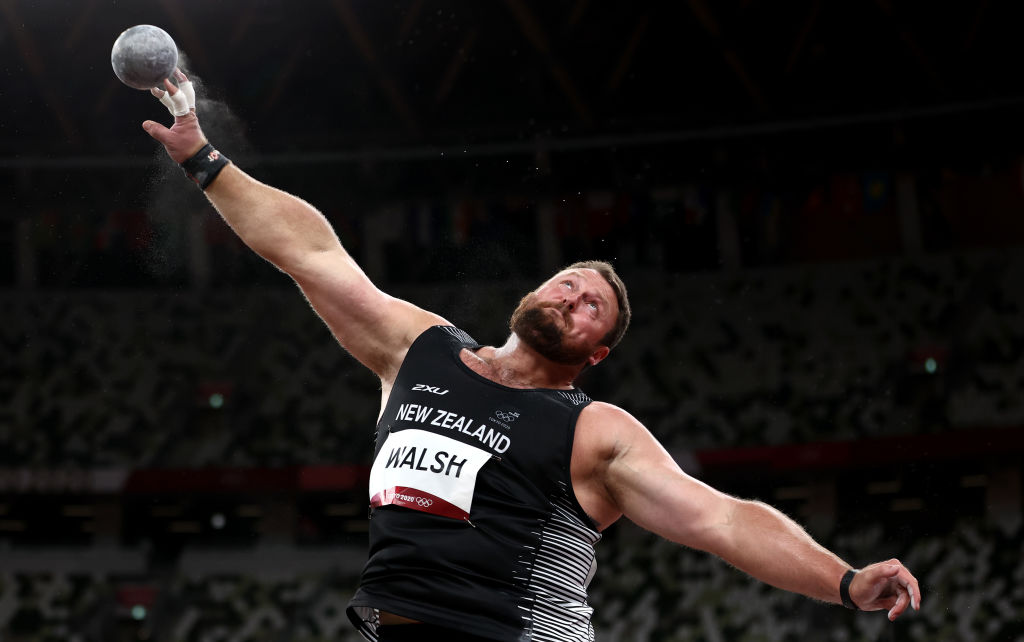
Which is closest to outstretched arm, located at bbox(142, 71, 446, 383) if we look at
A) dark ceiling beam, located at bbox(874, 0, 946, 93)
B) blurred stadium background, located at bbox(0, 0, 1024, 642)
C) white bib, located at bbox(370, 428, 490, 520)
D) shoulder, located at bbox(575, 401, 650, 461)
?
white bib, located at bbox(370, 428, 490, 520)

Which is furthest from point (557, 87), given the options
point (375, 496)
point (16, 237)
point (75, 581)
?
point (375, 496)

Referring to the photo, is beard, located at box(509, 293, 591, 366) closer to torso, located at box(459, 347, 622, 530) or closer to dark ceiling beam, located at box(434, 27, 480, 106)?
torso, located at box(459, 347, 622, 530)

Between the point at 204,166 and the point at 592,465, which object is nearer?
the point at 592,465

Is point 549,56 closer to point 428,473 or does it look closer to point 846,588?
point 428,473

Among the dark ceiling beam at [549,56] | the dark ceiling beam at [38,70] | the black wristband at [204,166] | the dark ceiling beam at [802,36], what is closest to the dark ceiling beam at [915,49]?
the dark ceiling beam at [802,36]

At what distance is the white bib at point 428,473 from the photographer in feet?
9.47

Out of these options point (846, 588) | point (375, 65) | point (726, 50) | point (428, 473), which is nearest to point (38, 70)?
point (375, 65)

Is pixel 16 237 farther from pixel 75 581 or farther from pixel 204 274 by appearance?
pixel 75 581

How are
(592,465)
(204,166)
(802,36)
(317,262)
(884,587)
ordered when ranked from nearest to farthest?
1. (884,587)
2. (592,465)
3. (317,262)
4. (204,166)
5. (802,36)

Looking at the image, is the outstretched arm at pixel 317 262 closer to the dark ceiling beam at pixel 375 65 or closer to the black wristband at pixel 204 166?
the black wristband at pixel 204 166

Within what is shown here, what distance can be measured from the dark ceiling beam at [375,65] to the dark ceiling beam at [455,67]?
1.41 ft

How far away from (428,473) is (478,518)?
187mm

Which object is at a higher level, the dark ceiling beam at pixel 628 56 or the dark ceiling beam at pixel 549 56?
the dark ceiling beam at pixel 628 56

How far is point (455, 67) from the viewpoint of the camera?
13062 mm
